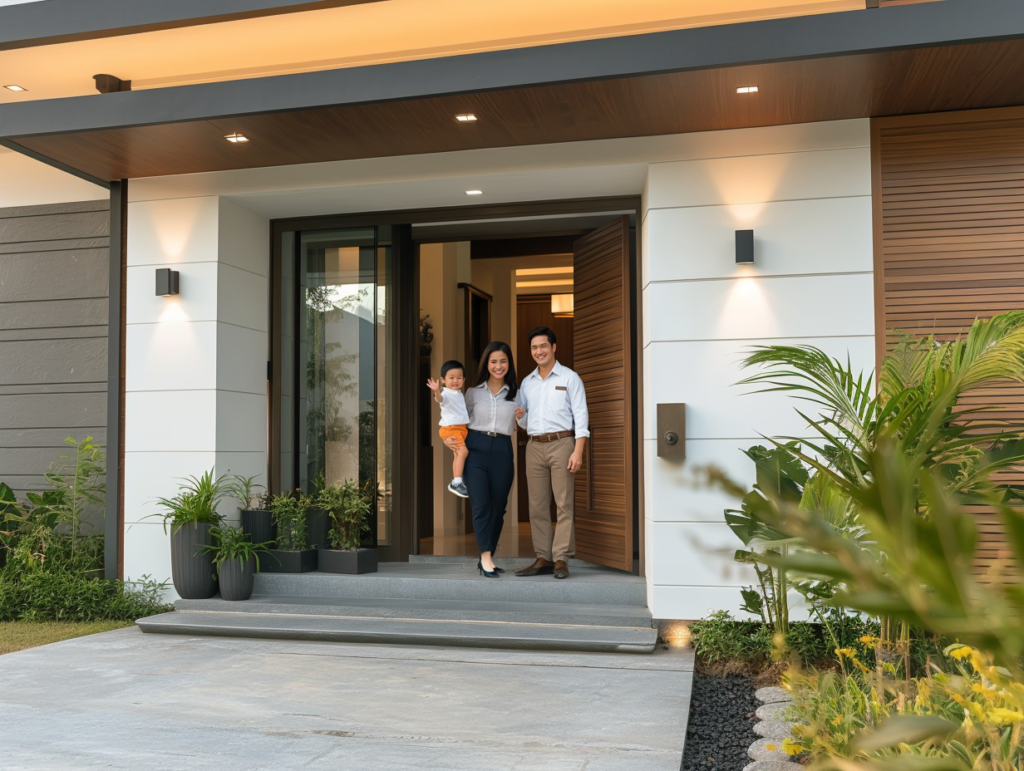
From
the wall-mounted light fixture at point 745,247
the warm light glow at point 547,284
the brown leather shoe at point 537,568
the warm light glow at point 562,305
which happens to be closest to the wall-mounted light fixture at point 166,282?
the brown leather shoe at point 537,568

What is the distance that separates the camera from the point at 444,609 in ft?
16.8

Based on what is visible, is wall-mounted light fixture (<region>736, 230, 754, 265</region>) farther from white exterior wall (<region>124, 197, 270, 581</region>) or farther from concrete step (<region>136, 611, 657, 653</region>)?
white exterior wall (<region>124, 197, 270, 581</region>)

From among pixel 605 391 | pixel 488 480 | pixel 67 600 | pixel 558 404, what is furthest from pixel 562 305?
pixel 67 600

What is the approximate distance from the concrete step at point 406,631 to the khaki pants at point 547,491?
2.35 feet

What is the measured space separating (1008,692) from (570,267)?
8139 mm

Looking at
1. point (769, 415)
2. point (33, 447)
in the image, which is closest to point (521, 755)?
point (769, 415)

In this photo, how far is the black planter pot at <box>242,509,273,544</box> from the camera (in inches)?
228

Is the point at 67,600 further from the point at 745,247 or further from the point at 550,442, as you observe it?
the point at 745,247

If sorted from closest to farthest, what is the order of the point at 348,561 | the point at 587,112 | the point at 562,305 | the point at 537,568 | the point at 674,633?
the point at 587,112
the point at 674,633
the point at 537,568
the point at 348,561
the point at 562,305

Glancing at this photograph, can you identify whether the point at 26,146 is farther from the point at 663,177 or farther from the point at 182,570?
the point at 663,177

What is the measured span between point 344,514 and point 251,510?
61 cm

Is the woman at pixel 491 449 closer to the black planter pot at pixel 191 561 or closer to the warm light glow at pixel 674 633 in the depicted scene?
the warm light glow at pixel 674 633

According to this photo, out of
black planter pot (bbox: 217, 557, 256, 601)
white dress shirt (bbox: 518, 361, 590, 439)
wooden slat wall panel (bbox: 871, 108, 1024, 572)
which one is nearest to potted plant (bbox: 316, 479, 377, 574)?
black planter pot (bbox: 217, 557, 256, 601)

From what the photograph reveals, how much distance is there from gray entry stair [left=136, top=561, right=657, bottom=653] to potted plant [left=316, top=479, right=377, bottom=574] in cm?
11
